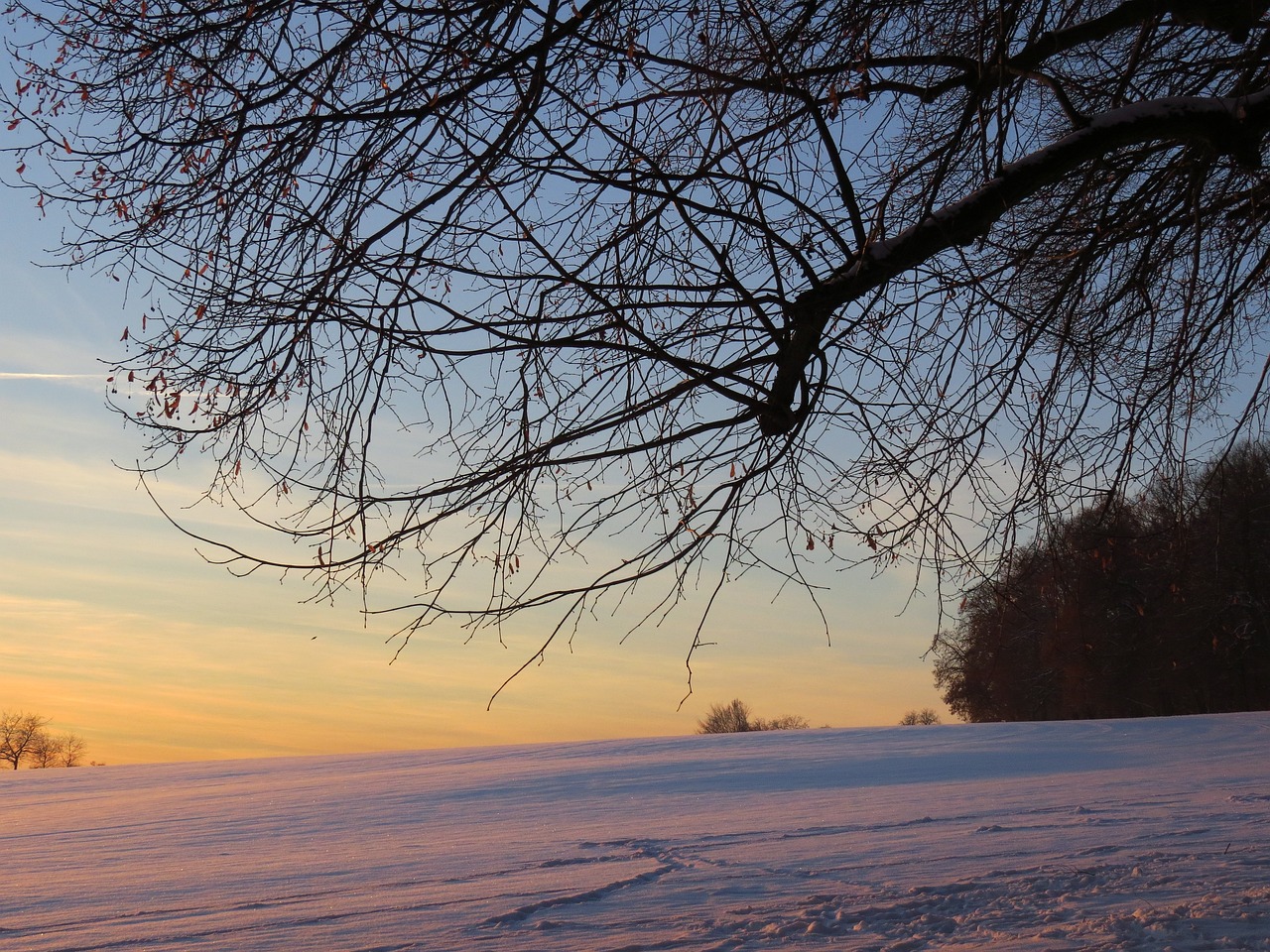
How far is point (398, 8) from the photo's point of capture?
3182 millimetres

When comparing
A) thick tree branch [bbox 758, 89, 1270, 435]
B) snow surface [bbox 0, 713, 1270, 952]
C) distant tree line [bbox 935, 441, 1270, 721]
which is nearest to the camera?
thick tree branch [bbox 758, 89, 1270, 435]

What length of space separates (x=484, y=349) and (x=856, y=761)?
9.30 m

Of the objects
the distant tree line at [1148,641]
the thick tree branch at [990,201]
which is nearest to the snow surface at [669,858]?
the distant tree line at [1148,641]

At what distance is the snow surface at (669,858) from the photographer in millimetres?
3652

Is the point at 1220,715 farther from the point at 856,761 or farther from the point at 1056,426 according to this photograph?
the point at 1056,426

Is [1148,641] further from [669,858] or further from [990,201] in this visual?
[990,201]

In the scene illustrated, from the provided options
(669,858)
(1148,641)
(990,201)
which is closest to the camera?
(990,201)

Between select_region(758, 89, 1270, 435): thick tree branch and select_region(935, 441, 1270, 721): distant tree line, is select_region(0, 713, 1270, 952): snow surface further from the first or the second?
select_region(758, 89, 1270, 435): thick tree branch

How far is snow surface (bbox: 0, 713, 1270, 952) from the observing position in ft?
12.0

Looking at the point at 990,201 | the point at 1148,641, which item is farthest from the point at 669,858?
the point at 1148,641

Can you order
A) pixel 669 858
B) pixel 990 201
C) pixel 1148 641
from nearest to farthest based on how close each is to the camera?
pixel 990 201 < pixel 669 858 < pixel 1148 641

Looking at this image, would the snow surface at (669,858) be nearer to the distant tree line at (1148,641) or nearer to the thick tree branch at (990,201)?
the distant tree line at (1148,641)

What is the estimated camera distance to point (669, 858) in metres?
5.21

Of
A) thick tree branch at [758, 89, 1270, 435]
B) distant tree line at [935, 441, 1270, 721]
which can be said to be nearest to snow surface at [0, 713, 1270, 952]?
distant tree line at [935, 441, 1270, 721]
